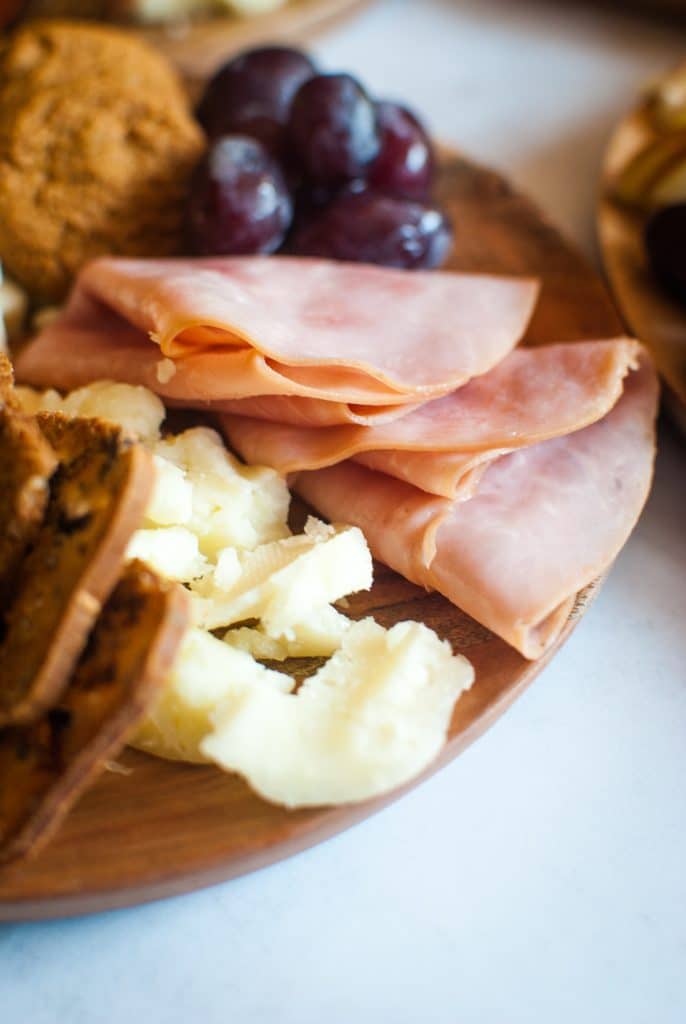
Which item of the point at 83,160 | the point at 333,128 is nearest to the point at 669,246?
the point at 333,128

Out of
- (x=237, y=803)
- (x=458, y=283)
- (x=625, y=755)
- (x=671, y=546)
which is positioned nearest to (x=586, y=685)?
(x=625, y=755)

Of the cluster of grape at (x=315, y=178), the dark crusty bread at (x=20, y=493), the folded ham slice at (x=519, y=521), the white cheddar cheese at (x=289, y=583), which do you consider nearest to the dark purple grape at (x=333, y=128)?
the cluster of grape at (x=315, y=178)

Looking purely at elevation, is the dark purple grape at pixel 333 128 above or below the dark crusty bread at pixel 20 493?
above

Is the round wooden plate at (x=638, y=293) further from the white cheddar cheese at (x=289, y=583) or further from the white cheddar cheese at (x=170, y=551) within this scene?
the white cheddar cheese at (x=170, y=551)

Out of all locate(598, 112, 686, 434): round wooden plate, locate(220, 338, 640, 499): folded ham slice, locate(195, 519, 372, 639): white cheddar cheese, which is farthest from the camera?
locate(598, 112, 686, 434): round wooden plate

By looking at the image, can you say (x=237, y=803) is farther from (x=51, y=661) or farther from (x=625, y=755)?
(x=625, y=755)

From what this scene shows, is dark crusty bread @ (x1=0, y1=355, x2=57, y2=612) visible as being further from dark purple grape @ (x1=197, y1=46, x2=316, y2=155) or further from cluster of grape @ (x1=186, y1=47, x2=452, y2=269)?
dark purple grape @ (x1=197, y1=46, x2=316, y2=155)

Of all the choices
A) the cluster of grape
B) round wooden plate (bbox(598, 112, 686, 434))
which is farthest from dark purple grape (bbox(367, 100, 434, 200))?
round wooden plate (bbox(598, 112, 686, 434))
